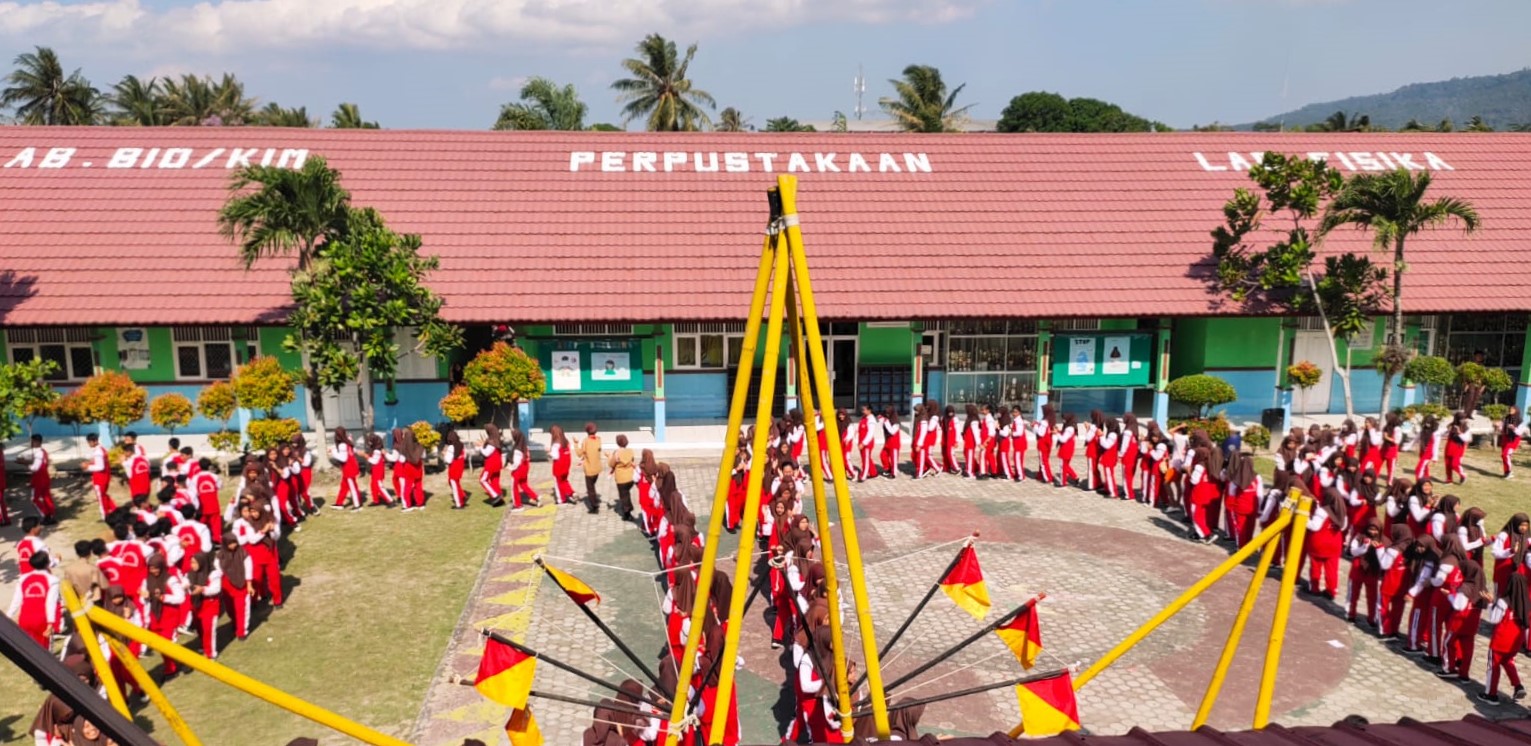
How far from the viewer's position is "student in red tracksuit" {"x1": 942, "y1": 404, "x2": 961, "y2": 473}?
18.5 metres

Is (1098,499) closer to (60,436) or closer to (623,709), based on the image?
(623,709)

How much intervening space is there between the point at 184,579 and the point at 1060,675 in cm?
894

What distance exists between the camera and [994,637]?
39.0 feet

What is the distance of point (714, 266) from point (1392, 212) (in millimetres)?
12781

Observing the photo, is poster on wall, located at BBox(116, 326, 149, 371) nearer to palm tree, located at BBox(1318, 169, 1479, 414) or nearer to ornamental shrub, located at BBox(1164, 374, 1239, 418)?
ornamental shrub, located at BBox(1164, 374, 1239, 418)

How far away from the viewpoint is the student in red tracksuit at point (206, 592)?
10773mm

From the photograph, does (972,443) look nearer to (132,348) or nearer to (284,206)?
(284,206)

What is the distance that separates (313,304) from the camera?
55.6 feet

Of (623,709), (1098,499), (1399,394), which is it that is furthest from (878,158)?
(623,709)

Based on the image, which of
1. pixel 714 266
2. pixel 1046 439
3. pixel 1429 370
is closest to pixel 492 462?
pixel 714 266

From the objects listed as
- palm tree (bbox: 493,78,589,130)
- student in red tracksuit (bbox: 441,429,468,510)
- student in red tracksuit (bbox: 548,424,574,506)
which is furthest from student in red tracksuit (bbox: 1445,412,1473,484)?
palm tree (bbox: 493,78,589,130)

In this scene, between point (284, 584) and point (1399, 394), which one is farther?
point (1399, 394)

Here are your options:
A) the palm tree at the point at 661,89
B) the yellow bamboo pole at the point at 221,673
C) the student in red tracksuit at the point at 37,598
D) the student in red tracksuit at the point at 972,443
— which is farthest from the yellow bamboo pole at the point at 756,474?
the palm tree at the point at 661,89

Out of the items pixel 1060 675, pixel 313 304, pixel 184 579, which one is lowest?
pixel 184 579
